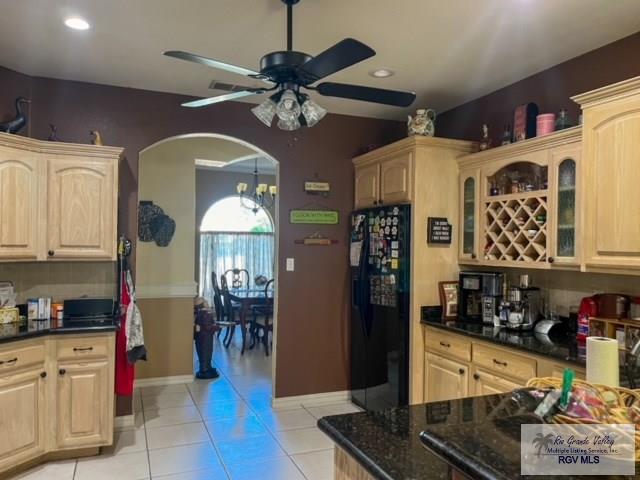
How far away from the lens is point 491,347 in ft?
9.59

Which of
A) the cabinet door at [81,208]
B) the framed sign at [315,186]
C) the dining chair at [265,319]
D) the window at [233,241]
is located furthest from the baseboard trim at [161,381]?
the window at [233,241]

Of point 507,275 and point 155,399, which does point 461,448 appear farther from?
point 155,399

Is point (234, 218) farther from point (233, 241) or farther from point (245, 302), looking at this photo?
point (245, 302)

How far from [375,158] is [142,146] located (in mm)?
1925

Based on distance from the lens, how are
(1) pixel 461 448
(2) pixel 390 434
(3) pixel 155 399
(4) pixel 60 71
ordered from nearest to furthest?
(1) pixel 461 448, (2) pixel 390 434, (4) pixel 60 71, (3) pixel 155 399

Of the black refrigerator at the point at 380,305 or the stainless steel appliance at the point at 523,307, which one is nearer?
the stainless steel appliance at the point at 523,307

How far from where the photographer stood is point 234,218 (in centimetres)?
880

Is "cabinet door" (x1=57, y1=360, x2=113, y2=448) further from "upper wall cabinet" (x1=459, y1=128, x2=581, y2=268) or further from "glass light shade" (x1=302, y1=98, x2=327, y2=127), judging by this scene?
"upper wall cabinet" (x1=459, y1=128, x2=581, y2=268)

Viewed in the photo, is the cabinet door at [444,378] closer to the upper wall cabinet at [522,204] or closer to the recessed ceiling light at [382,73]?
the upper wall cabinet at [522,204]

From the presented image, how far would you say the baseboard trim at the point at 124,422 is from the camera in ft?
12.1

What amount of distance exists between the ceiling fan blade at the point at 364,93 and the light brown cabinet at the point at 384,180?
50.3 inches

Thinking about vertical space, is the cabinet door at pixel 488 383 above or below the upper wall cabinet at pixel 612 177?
below

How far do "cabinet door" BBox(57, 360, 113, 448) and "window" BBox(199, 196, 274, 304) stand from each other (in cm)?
528

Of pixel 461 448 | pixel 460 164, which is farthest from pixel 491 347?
pixel 461 448
